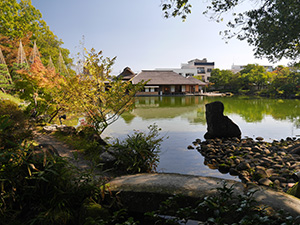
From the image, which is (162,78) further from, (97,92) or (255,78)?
(97,92)

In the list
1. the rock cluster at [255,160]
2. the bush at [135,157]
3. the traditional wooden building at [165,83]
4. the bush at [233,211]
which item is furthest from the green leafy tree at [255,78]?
the bush at [233,211]

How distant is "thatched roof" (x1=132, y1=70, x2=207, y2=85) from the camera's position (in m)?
32.4

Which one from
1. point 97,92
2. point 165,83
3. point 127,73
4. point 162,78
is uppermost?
point 127,73

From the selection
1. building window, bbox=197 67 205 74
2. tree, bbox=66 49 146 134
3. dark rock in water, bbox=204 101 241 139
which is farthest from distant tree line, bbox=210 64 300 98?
tree, bbox=66 49 146 134

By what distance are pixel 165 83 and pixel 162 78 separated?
1.93 metres

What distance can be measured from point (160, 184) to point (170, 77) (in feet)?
104

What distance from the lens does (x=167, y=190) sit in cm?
299

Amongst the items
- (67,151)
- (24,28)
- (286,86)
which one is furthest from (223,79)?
(67,151)

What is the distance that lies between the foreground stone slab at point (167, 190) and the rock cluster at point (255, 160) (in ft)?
4.78

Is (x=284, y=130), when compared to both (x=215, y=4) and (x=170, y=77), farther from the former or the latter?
(x=170, y=77)

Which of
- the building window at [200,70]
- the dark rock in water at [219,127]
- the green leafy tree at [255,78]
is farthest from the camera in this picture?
the building window at [200,70]

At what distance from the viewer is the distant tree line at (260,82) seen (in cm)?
2677

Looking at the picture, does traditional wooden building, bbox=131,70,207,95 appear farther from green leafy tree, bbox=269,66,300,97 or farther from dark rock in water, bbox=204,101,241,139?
dark rock in water, bbox=204,101,241,139

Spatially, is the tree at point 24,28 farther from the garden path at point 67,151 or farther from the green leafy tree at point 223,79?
the green leafy tree at point 223,79
